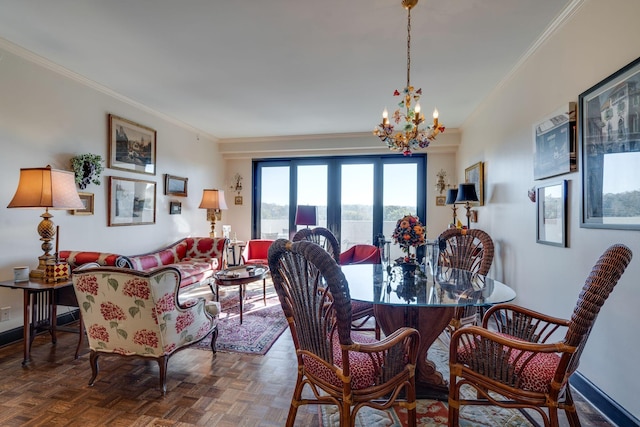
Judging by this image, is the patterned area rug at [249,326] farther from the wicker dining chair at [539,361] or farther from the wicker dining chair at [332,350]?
the wicker dining chair at [539,361]

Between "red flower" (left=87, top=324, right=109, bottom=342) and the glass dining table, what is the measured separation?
1757 millimetres

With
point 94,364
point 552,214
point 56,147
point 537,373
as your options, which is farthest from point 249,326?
point 552,214

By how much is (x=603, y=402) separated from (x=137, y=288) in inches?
A: 118

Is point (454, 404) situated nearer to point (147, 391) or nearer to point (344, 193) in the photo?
point (147, 391)

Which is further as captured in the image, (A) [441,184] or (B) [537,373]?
(A) [441,184]

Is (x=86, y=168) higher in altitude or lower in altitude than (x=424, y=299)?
higher

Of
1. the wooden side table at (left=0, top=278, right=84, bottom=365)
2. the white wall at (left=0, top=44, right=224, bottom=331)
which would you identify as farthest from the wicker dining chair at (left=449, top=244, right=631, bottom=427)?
the white wall at (left=0, top=44, right=224, bottom=331)

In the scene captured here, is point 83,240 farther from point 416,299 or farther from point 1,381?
point 416,299

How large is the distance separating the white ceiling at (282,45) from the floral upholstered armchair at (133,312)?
1934mm

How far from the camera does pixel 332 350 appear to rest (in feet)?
4.89

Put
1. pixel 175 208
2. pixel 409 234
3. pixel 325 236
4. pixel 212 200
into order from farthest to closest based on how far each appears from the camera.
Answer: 1. pixel 212 200
2. pixel 175 208
3. pixel 325 236
4. pixel 409 234

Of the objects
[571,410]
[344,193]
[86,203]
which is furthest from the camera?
[344,193]

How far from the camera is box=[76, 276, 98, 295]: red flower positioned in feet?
6.91

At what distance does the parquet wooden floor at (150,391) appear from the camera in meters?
1.87
